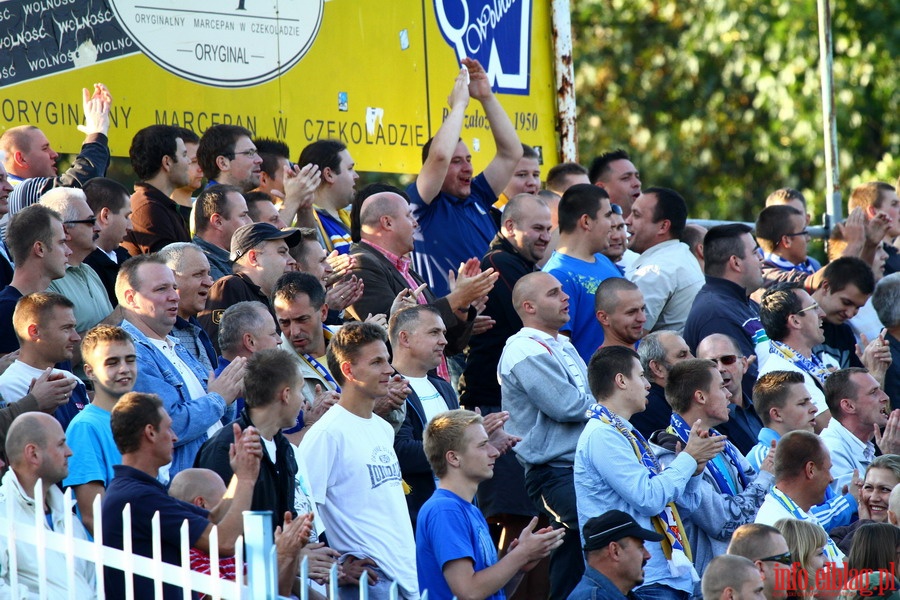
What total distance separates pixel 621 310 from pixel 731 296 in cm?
132

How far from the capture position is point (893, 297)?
33.5ft

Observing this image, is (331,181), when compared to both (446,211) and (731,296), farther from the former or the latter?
(731,296)

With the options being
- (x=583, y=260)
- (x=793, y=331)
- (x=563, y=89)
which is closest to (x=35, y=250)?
(x=583, y=260)

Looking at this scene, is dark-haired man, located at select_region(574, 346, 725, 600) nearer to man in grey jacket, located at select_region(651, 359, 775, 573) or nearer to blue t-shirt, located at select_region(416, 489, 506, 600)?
man in grey jacket, located at select_region(651, 359, 775, 573)

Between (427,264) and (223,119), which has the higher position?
(223,119)

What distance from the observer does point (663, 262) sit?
10.0 m

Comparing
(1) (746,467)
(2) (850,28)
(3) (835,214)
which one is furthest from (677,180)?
(1) (746,467)

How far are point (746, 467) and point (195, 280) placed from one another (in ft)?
10.1

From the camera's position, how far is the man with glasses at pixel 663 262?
32.5 feet

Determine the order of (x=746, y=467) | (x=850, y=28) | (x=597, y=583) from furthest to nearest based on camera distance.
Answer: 1. (x=850, y=28)
2. (x=746, y=467)
3. (x=597, y=583)

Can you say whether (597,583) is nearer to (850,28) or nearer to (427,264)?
(427,264)

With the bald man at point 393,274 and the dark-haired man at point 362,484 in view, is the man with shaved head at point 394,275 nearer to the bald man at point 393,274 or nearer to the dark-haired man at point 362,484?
the bald man at point 393,274

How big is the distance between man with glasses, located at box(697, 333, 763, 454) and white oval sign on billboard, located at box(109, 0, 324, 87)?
3754 mm

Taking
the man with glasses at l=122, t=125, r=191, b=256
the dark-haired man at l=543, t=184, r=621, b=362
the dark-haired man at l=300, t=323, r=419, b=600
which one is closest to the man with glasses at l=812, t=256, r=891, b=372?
the dark-haired man at l=543, t=184, r=621, b=362
